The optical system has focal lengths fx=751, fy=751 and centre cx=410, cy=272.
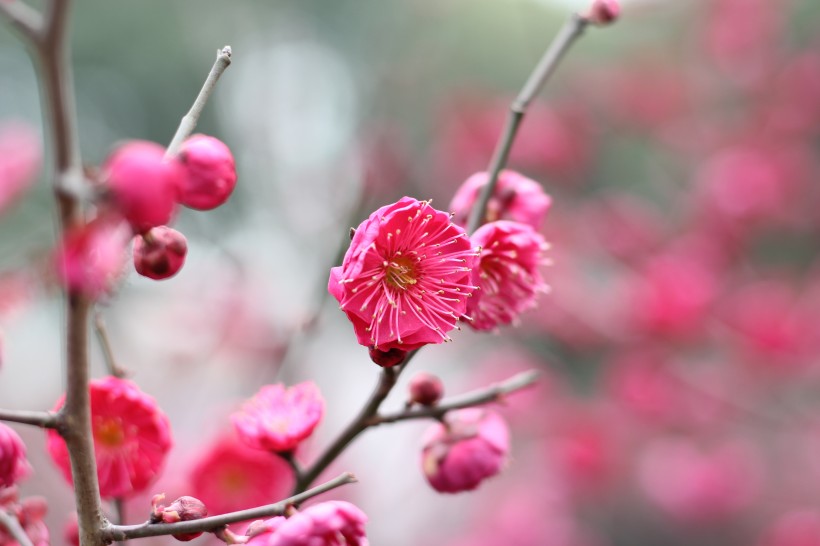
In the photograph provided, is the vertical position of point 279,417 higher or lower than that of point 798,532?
higher

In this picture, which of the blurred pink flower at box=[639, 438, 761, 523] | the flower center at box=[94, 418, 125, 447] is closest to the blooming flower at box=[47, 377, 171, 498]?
the flower center at box=[94, 418, 125, 447]

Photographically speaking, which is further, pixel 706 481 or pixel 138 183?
pixel 706 481

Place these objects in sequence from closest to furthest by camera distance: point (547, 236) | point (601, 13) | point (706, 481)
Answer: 1. point (601, 13)
2. point (706, 481)
3. point (547, 236)

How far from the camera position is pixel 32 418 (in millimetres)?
411

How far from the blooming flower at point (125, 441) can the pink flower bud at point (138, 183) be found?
Result: 11.2 inches

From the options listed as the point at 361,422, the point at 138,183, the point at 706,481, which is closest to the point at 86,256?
the point at 138,183

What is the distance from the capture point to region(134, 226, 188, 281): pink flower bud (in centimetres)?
47

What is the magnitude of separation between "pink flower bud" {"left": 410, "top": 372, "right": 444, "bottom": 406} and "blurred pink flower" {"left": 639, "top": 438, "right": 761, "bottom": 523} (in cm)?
178

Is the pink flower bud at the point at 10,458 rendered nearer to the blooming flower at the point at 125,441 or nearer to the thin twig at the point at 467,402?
the blooming flower at the point at 125,441

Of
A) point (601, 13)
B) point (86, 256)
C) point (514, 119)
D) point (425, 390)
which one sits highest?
point (601, 13)

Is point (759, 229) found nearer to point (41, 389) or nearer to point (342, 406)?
point (342, 406)

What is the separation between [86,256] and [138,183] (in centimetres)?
4

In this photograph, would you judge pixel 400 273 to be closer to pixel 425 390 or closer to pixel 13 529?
pixel 425 390

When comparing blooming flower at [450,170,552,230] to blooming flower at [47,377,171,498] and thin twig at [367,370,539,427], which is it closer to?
thin twig at [367,370,539,427]
